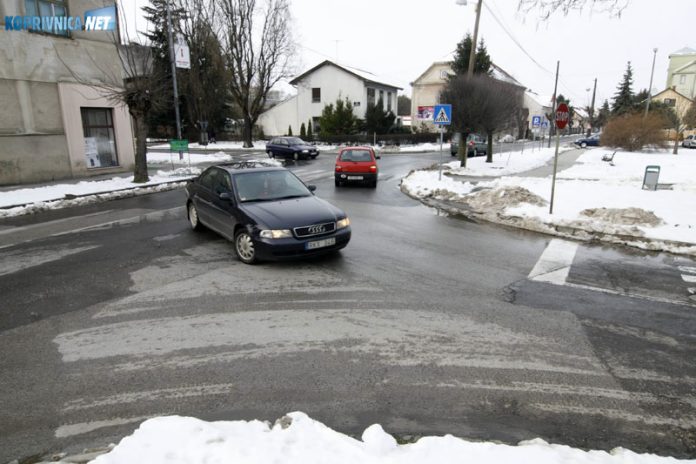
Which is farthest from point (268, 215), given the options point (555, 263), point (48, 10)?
point (48, 10)

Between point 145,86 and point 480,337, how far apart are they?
15653mm

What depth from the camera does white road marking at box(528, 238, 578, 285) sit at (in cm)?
716

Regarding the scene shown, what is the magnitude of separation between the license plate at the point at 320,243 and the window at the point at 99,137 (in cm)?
1659

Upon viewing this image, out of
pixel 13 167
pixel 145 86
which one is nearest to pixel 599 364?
pixel 145 86

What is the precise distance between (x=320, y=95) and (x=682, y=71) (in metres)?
64.9

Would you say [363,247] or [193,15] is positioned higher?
[193,15]

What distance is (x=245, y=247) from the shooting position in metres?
7.48

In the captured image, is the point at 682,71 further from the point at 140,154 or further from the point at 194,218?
the point at 194,218

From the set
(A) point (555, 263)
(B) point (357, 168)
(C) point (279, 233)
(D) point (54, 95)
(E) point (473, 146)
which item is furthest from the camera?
(E) point (473, 146)

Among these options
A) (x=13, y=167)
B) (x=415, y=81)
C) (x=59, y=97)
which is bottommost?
(x=13, y=167)

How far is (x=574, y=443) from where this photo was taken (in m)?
3.35

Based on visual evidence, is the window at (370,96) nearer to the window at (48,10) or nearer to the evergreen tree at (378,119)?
the evergreen tree at (378,119)

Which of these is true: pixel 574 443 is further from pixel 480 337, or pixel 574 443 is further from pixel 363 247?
pixel 363 247

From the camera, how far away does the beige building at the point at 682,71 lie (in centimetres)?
7369
